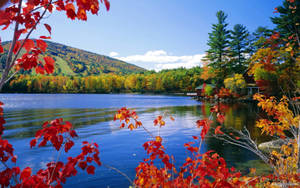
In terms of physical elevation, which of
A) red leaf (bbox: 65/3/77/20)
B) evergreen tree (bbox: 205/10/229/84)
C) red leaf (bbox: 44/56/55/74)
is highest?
evergreen tree (bbox: 205/10/229/84)

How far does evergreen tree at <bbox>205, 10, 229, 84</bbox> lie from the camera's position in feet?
145

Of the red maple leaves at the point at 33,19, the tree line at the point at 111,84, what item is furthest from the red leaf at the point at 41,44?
the tree line at the point at 111,84

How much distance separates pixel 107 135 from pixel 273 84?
25.7 meters

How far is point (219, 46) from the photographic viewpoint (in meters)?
44.7

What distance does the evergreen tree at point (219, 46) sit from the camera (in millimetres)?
44344

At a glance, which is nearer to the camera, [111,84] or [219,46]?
[219,46]

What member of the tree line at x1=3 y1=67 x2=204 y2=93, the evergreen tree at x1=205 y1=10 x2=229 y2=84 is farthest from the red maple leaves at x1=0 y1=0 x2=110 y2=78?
the tree line at x1=3 y1=67 x2=204 y2=93

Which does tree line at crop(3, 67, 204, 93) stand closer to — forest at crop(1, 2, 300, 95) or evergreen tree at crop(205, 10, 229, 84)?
forest at crop(1, 2, 300, 95)

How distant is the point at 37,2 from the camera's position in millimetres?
1814

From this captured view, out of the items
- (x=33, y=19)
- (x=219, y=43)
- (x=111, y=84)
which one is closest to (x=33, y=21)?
(x=33, y=19)

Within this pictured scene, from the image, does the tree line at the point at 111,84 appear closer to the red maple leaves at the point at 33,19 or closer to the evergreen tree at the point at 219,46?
the evergreen tree at the point at 219,46

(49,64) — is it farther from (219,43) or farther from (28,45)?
(219,43)

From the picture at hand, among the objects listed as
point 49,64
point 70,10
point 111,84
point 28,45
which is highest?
point 111,84

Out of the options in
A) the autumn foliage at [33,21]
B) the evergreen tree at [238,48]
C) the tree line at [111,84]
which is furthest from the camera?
the tree line at [111,84]
